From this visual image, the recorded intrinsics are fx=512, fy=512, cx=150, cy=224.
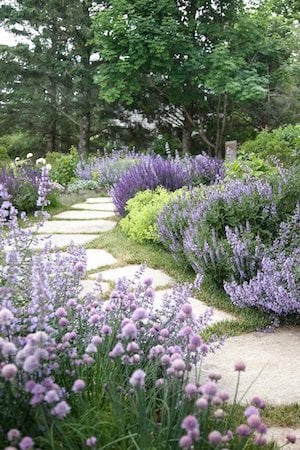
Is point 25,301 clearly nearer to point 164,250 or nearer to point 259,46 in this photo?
point 164,250

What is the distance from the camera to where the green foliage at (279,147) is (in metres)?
6.91

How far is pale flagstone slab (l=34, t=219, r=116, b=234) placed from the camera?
494cm

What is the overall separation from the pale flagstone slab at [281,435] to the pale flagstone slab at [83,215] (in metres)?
4.42

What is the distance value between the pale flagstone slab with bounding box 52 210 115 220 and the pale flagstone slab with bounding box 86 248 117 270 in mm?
1700

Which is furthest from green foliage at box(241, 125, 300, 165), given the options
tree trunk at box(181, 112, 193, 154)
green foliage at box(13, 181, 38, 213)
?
tree trunk at box(181, 112, 193, 154)

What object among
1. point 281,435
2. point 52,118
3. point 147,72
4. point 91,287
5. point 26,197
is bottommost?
point 281,435

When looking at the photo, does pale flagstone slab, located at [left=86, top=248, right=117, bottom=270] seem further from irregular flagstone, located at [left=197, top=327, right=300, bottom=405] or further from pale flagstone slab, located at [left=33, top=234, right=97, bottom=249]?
irregular flagstone, located at [left=197, top=327, right=300, bottom=405]

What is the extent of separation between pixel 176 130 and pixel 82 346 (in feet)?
56.3

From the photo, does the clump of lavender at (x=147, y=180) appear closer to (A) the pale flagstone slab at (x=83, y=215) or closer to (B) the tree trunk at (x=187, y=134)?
(A) the pale flagstone slab at (x=83, y=215)

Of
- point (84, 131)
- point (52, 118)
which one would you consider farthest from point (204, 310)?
point (52, 118)

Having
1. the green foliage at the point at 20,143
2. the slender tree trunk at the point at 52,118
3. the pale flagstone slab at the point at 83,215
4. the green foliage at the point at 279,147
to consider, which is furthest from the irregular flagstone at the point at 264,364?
the green foliage at the point at 20,143

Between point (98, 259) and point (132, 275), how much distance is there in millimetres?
579

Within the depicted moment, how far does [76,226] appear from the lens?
17.0 ft

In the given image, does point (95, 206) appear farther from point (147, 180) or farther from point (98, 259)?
point (98, 259)
